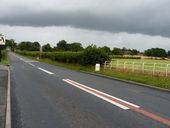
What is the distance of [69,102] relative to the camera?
38.7 ft

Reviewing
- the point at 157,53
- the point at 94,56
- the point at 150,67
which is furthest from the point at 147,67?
the point at 157,53

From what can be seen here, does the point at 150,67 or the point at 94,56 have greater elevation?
the point at 94,56

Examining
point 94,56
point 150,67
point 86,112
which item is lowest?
point 86,112

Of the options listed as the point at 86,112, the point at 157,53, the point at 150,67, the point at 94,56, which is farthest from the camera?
the point at 157,53

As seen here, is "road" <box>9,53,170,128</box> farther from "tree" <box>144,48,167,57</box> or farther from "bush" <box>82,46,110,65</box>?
"tree" <box>144,48,167,57</box>

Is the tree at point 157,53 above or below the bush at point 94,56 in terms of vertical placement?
below

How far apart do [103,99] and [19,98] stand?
3.29m

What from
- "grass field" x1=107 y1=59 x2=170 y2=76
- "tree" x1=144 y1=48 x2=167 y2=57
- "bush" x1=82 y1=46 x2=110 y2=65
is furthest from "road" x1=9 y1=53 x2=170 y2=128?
"tree" x1=144 y1=48 x2=167 y2=57

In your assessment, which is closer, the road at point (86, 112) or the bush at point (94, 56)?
the road at point (86, 112)

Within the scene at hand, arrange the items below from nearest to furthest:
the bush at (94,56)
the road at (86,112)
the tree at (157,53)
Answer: the road at (86,112) < the bush at (94,56) < the tree at (157,53)

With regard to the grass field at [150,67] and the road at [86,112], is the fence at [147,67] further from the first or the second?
the road at [86,112]

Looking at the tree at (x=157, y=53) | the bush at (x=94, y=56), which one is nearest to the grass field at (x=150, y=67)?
the bush at (x=94, y=56)

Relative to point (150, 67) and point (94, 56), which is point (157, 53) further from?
point (150, 67)

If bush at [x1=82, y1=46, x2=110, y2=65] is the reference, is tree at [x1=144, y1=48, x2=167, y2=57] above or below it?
below
